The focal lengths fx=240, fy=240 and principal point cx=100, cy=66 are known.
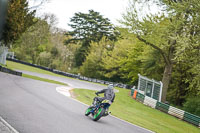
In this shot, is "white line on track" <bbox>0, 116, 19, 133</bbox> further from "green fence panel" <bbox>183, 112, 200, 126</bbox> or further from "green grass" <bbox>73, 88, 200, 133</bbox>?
"green fence panel" <bbox>183, 112, 200, 126</bbox>

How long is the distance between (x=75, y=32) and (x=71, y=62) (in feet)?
30.3

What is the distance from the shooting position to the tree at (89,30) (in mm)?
66812

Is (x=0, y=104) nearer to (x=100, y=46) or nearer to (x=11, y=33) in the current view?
(x=11, y=33)

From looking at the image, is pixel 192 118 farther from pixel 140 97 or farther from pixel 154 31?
pixel 154 31

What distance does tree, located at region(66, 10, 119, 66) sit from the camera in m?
66.8

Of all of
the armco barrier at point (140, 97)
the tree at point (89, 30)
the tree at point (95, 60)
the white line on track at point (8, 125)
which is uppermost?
the tree at point (89, 30)

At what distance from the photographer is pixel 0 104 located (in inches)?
401

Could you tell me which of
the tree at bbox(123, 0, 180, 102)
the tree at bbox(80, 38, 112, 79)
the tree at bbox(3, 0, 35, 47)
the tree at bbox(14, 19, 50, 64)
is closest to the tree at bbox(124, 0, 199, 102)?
the tree at bbox(123, 0, 180, 102)

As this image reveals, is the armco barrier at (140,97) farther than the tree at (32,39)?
No

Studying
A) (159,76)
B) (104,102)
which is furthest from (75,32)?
(104,102)

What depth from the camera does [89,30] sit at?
6812cm

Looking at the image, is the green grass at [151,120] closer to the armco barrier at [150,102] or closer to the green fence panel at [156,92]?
the armco barrier at [150,102]

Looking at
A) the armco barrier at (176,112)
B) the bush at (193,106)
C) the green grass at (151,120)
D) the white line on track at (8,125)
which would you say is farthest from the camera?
the bush at (193,106)

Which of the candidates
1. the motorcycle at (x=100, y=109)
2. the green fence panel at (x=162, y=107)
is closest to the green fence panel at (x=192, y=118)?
the green fence panel at (x=162, y=107)
